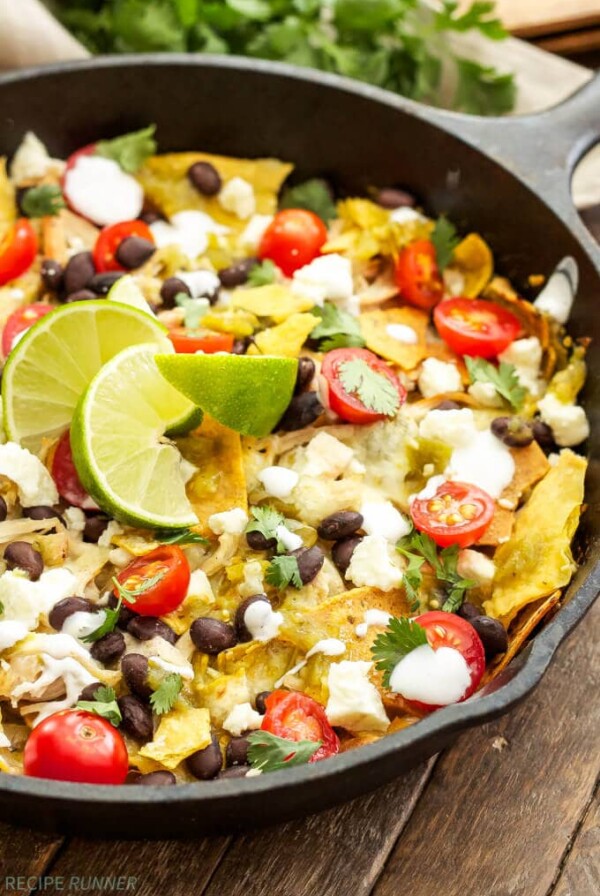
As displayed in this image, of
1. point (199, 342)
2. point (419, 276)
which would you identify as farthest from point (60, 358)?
point (419, 276)

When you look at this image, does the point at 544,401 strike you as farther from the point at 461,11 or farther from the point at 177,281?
the point at 461,11

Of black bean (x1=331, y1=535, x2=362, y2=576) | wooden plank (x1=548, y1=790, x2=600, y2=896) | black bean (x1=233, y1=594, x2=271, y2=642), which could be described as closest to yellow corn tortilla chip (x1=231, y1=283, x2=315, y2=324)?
black bean (x1=331, y1=535, x2=362, y2=576)

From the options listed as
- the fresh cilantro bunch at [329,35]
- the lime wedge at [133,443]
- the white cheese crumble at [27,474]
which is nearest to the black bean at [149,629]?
the lime wedge at [133,443]

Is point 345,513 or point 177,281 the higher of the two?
point 177,281

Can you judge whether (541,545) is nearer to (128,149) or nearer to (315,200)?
(315,200)

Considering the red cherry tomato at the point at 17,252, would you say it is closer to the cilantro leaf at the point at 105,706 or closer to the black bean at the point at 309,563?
the black bean at the point at 309,563

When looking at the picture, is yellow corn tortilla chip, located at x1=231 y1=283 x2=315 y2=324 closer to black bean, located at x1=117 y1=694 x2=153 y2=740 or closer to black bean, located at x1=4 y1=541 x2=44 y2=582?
black bean, located at x1=4 y1=541 x2=44 y2=582

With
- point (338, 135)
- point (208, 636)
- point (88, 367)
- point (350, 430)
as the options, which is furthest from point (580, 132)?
point (208, 636)
